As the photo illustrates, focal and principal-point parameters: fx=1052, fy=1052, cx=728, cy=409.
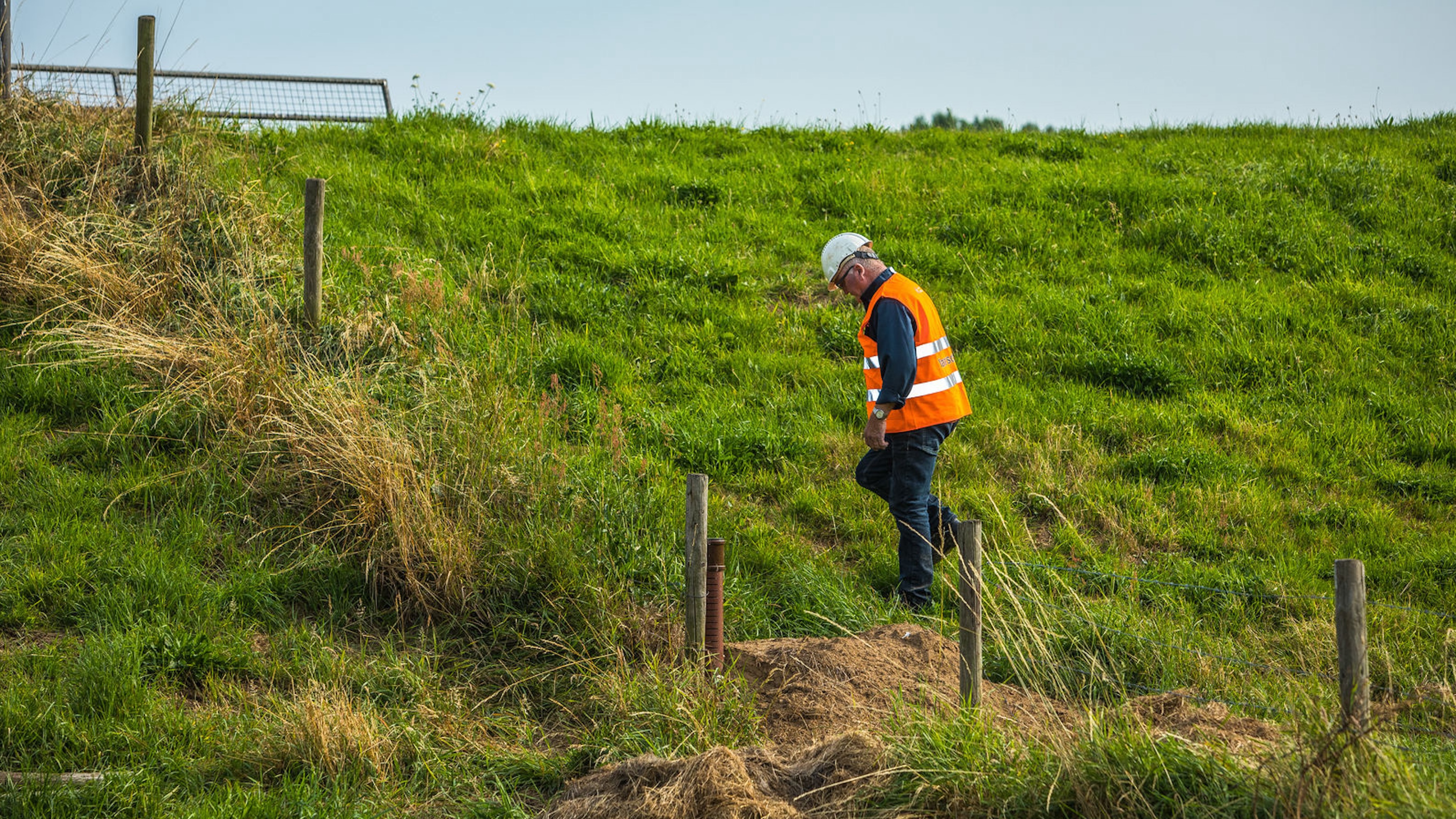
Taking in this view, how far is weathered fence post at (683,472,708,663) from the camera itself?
16.9 feet

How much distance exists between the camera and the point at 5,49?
973 centimetres

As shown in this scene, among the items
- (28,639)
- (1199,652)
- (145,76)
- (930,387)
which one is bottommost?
(28,639)

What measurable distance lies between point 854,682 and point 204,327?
17.9 ft

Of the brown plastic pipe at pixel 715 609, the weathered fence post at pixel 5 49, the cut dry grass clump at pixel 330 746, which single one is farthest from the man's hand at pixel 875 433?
the weathered fence post at pixel 5 49

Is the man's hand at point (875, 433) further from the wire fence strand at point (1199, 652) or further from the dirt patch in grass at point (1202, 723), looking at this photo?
the dirt patch in grass at point (1202, 723)

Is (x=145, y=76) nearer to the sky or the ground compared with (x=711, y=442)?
nearer to the sky

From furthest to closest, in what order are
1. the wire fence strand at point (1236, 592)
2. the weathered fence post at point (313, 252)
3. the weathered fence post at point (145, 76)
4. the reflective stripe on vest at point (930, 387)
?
the weathered fence post at point (145, 76) < the weathered fence post at point (313, 252) < the reflective stripe on vest at point (930, 387) < the wire fence strand at point (1236, 592)

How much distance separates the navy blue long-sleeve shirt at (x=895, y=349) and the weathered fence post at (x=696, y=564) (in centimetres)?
152

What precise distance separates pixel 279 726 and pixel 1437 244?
1222cm

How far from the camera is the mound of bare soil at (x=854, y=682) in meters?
4.78

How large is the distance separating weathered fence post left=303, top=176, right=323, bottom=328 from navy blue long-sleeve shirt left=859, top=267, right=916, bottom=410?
4308 millimetres

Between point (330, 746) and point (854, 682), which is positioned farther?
point (854, 682)

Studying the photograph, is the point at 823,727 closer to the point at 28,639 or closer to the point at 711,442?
the point at 711,442

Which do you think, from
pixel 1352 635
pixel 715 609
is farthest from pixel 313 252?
pixel 1352 635
